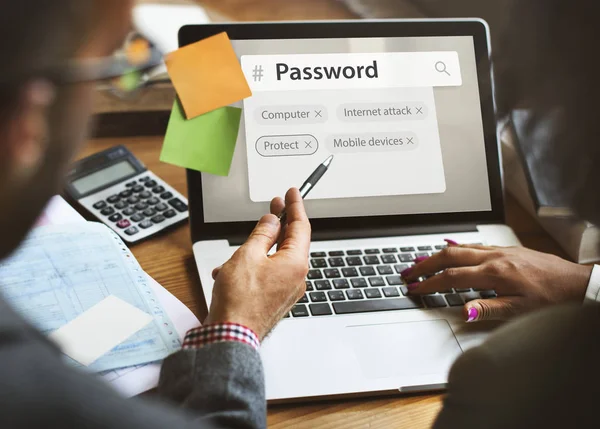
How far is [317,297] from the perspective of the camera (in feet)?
2.56

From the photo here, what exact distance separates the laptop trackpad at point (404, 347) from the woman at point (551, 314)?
0.53 feet

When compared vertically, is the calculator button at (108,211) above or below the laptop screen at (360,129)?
below

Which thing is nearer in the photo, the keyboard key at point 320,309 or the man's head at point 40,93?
the man's head at point 40,93

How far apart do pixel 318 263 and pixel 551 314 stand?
0.37 meters

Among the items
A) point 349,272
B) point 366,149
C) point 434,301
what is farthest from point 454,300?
point 366,149

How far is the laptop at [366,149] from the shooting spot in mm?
851

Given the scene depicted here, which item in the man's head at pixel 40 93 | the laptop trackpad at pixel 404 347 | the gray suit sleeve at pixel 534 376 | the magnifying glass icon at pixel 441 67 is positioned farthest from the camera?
the magnifying glass icon at pixel 441 67

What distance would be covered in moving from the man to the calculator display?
445 mm

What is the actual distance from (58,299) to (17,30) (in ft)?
1.47

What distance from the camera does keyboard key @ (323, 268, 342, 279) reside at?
815 millimetres

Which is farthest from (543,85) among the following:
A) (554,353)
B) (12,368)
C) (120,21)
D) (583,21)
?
(12,368)

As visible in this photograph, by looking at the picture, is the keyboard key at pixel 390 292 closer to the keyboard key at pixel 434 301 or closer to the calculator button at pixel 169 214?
the keyboard key at pixel 434 301

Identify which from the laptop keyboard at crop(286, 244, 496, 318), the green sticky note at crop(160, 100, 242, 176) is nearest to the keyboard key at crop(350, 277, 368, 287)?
the laptop keyboard at crop(286, 244, 496, 318)

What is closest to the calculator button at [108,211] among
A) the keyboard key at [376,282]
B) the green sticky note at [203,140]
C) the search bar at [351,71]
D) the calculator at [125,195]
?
the calculator at [125,195]
